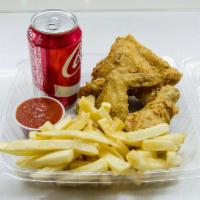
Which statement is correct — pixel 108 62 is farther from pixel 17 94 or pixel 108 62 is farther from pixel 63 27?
pixel 17 94

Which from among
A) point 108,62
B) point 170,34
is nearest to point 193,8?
point 170,34

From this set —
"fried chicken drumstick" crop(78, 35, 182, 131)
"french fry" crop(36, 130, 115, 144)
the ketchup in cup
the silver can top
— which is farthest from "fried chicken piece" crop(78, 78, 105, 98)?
"french fry" crop(36, 130, 115, 144)

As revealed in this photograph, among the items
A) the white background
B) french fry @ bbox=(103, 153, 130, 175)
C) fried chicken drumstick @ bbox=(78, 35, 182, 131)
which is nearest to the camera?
french fry @ bbox=(103, 153, 130, 175)

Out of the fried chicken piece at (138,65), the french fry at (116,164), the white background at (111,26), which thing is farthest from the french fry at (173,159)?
the white background at (111,26)

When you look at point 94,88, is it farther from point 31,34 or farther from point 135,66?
point 31,34

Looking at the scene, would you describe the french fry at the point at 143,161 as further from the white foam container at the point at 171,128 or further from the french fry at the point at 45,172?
the french fry at the point at 45,172

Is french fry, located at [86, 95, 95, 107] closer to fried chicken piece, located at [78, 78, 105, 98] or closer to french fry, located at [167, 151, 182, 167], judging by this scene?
fried chicken piece, located at [78, 78, 105, 98]

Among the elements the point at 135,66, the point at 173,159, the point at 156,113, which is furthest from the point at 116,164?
the point at 135,66
